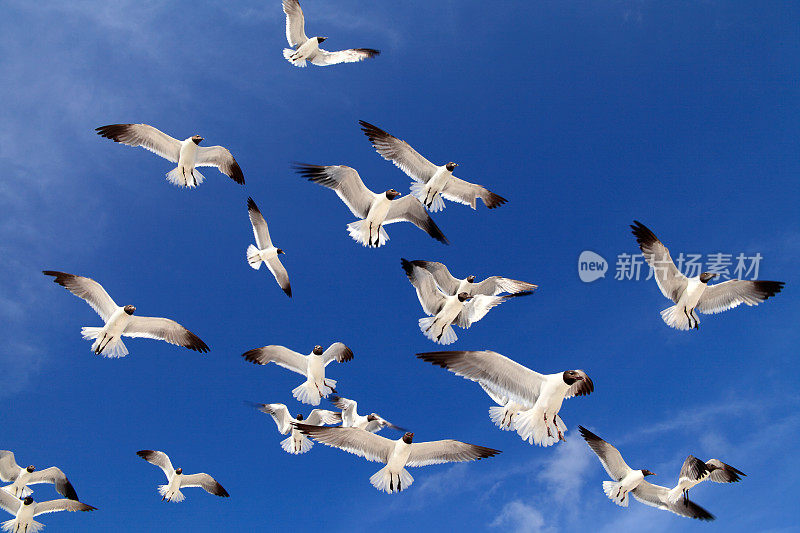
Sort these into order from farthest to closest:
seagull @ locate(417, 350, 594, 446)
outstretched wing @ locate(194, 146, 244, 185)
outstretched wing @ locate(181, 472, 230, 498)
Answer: outstretched wing @ locate(181, 472, 230, 498) < outstretched wing @ locate(194, 146, 244, 185) < seagull @ locate(417, 350, 594, 446)

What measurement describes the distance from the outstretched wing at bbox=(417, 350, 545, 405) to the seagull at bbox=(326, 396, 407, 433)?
6157 mm

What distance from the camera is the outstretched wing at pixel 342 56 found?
16.4 m

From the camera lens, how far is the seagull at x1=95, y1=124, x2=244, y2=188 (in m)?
14.2

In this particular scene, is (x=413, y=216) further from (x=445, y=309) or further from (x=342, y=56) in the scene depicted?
(x=342, y=56)

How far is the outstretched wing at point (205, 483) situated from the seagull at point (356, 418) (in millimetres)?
4519

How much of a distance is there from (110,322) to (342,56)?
30.9 ft

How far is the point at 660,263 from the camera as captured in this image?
13.7m

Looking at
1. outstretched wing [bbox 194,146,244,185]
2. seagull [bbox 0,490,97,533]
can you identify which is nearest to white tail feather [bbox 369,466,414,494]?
outstretched wing [bbox 194,146,244,185]

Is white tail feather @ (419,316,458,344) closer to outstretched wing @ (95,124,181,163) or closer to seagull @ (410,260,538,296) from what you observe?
seagull @ (410,260,538,296)

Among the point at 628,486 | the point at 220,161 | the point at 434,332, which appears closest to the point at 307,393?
the point at 434,332

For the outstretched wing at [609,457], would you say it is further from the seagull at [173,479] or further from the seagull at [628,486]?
the seagull at [173,479]

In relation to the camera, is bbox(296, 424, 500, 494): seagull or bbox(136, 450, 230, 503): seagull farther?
bbox(136, 450, 230, 503): seagull

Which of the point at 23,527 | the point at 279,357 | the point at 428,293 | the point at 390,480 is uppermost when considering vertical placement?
the point at 428,293

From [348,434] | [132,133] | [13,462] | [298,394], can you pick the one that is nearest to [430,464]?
[348,434]
